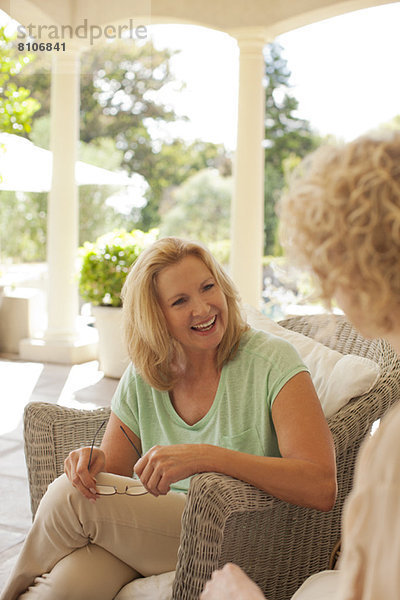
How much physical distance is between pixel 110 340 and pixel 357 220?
485cm

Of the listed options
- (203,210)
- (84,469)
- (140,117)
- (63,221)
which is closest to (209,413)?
(84,469)

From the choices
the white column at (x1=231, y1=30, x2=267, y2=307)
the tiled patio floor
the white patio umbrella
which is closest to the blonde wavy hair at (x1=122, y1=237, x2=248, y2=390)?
the tiled patio floor

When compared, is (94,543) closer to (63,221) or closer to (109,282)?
(109,282)

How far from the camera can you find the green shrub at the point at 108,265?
551cm

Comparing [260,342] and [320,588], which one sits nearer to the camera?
[320,588]

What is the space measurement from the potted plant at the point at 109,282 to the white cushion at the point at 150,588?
377 centimetres

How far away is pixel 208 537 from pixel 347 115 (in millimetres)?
17965

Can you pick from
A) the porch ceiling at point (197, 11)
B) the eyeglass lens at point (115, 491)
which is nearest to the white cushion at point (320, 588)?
the eyeglass lens at point (115, 491)

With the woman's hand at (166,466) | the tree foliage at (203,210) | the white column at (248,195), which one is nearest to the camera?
the woman's hand at (166,466)

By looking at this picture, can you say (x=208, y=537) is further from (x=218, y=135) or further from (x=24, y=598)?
(x=218, y=135)

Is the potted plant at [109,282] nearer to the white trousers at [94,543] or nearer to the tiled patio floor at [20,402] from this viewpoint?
the tiled patio floor at [20,402]

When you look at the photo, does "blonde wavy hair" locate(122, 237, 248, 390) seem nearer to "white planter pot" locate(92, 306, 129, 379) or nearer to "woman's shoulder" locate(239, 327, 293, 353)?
"woman's shoulder" locate(239, 327, 293, 353)

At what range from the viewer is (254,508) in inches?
62.2

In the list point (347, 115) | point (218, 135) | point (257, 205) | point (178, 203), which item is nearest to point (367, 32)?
point (347, 115)
